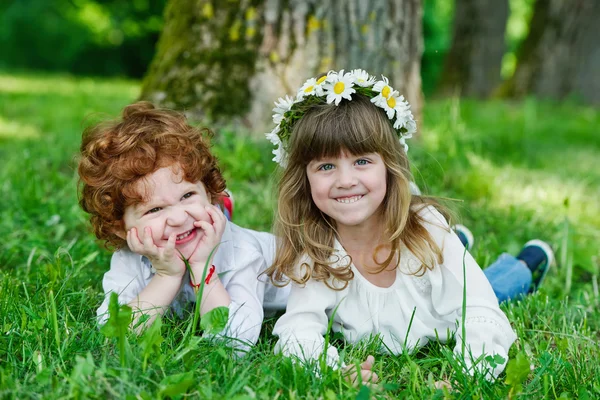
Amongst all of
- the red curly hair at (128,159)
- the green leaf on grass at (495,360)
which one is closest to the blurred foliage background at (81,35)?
the red curly hair at (128,159)

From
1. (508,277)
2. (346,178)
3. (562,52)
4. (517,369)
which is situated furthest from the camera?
(562,52)

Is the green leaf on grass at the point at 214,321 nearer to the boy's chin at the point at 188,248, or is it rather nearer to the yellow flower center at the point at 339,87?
the boy's chin at the point at 188,248

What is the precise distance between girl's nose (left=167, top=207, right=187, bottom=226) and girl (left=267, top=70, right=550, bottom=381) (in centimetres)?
39

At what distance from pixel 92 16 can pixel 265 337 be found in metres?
14.7

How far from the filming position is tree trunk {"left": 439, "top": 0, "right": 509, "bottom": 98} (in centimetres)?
Result: 1141

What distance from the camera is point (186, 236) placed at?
8.13 ft

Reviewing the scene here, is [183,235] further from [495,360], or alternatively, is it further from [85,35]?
[85,35]

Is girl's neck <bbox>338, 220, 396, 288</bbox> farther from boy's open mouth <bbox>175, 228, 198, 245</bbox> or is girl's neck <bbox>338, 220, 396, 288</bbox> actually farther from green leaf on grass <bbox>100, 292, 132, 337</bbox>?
green leaf on grass <bbox>100, 292, 132, 337</bbox>

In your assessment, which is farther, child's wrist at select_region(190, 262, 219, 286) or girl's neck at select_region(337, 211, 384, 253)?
girl's neck at select_region(337, 211, 384, 253)

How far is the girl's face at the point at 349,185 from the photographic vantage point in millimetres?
2342

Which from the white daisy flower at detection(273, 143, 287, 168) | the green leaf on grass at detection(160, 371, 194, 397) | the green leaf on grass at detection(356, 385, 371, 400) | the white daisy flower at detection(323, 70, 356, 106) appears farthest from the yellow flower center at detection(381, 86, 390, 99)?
the green leaf on grass at detection(160, 371, 194, 397)

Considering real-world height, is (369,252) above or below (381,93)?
below

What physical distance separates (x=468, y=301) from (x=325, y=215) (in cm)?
65

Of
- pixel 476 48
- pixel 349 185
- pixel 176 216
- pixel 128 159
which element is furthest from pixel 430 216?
pixel 476 48
